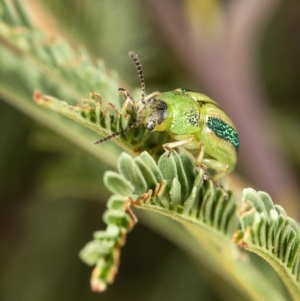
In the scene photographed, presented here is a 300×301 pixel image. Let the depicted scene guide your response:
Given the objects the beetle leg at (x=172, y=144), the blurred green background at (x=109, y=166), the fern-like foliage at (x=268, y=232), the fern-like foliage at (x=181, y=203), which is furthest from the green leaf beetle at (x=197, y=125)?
the blurred green background at (x=109, y=166)

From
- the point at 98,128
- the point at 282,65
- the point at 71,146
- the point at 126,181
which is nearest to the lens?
the point at 126,181

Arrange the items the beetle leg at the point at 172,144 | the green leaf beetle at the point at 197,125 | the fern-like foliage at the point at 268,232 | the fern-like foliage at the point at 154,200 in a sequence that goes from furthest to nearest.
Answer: the green leaf beetle at the point at 197,125 < the beetle leg at the point at 172,144 < the fern-like foliage at the point at 268,232 < the fern-like foliage at the point at 154,200

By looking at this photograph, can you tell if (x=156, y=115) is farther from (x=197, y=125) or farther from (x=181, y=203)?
(x=181, y=203)

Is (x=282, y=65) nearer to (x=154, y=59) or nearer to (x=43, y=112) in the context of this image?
(x=154, y=59)

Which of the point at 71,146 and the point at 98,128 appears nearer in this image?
the point at 98,128

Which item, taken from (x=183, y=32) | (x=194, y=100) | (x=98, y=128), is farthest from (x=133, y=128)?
(x=183, y=32)

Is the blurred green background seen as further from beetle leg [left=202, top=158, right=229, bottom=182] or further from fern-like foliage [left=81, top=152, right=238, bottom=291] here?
fern-like foliage [left=81, top=152, right=238, bottom=291]

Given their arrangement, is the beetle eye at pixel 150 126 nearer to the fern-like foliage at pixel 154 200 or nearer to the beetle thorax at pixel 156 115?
the beetle thorax at pixel 156 115
